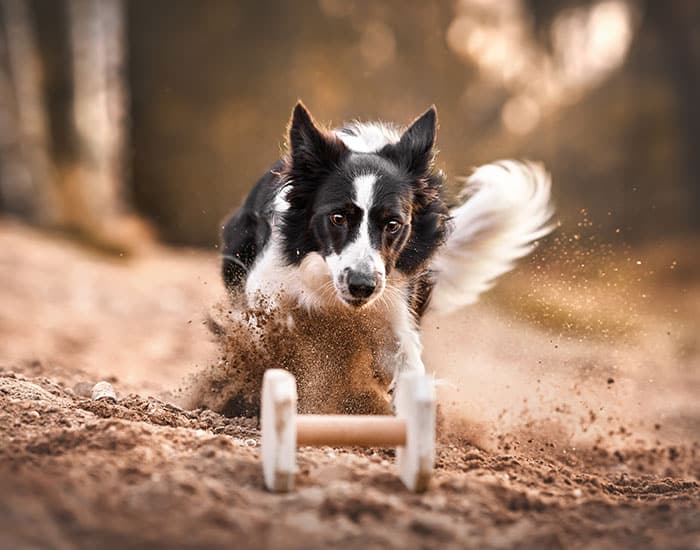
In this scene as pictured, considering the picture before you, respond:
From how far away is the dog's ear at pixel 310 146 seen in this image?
4.94m

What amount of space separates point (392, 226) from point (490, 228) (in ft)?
5.41

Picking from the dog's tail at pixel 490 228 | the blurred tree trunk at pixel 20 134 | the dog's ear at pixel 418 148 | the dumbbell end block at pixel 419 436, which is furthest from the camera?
the blurred tree trunk at pixel 20 134

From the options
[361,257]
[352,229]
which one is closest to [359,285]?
[361,257]

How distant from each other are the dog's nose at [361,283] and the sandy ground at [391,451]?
768mm

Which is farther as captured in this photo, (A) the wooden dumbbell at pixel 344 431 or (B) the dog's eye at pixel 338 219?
(B) the dog's eye at pixel 338 219

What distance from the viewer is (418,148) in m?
5.16

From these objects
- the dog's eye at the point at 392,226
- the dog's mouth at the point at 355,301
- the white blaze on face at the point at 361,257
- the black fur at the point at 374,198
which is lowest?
the dog's mouth at the point at 355,301

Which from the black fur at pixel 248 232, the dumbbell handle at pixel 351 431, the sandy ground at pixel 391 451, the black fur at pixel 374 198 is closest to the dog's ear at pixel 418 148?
the black fur at pixel 374 198

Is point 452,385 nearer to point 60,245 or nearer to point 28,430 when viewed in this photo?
point 28,430

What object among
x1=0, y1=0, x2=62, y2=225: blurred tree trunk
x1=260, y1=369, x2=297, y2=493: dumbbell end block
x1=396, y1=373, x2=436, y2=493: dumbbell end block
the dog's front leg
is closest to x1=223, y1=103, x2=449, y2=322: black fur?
the dog's front leg

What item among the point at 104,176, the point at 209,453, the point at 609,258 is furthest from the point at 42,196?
the point at 209,453

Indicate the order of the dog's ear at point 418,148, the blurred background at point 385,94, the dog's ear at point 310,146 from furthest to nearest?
1. the blurred background at point 385,94
2. the dog's ear at point 418,148
3. the dog's ear at point 310,146

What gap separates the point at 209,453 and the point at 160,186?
45.3ft

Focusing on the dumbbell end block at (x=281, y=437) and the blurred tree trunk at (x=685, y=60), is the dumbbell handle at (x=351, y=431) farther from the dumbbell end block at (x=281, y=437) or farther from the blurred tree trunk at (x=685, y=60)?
the blurred tree trunk at (x=685, y=60)
